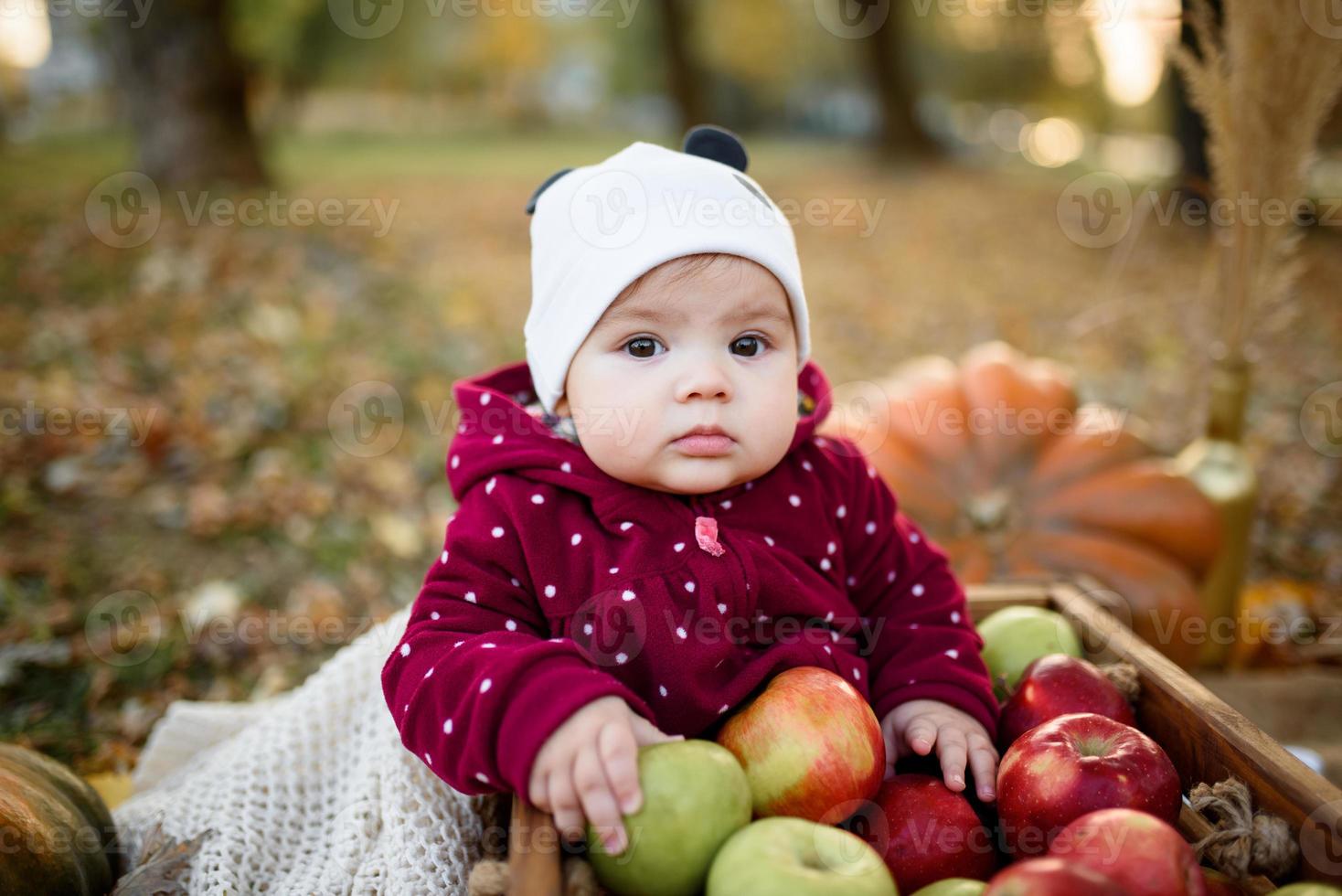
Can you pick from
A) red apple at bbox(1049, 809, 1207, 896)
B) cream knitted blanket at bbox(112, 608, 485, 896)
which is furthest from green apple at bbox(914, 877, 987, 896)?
cream knitted blanket at bbox(112, 608, 485, 896)

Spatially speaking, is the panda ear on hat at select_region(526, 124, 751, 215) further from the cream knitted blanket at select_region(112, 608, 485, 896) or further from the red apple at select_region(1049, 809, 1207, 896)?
the red apple at select_region(1049, 809, 1207, 896)

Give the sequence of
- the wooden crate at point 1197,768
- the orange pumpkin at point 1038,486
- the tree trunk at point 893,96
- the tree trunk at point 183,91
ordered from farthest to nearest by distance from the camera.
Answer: the tree trunk at point 893,96
the tree trunk at point 183,91
the orange pumpkin at point 1038,486
the wooden crate at point 1197,768

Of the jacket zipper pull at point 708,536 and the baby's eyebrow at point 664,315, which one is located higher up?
the baby's eyebrow at point 664,315

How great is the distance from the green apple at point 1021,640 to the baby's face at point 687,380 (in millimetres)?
780

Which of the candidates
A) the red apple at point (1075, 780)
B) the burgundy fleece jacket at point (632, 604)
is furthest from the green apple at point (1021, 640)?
the red apple at point (1075, 780)

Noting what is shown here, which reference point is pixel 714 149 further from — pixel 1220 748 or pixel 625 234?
pixel 1220 748

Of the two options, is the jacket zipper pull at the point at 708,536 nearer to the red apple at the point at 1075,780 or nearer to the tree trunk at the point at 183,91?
the red apple at the point at 1075,780

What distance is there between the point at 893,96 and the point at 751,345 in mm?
12677

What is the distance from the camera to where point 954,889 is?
4.51 feet

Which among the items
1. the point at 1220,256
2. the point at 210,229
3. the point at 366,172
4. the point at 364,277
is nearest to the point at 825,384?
the point at 1220,256

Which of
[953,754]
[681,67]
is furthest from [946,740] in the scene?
[681,67]

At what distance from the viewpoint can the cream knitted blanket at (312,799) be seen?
170 cm

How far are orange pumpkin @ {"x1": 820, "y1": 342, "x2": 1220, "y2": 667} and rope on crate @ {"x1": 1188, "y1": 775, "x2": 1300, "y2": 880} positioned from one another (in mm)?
1514

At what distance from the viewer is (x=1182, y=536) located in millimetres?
3076
